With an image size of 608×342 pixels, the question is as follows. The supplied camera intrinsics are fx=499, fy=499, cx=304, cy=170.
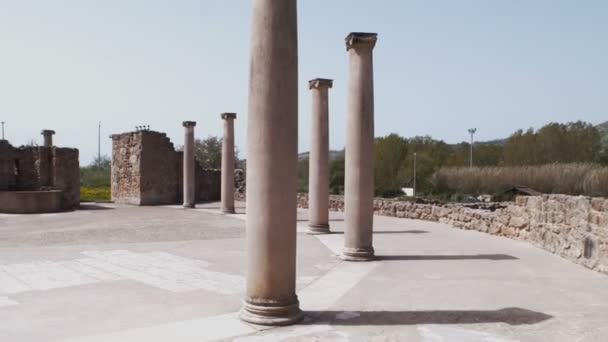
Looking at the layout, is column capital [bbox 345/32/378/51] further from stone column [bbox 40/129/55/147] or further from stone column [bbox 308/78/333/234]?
stone column [bbox 40/129/55/147]

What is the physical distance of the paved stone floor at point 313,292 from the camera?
5.48 meters

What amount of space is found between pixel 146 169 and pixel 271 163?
22.4 m

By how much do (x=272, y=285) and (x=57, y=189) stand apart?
20.9 metres

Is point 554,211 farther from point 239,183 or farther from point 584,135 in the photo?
point 584,135

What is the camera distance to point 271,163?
19.1 ft

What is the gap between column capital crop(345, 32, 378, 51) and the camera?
10.0m

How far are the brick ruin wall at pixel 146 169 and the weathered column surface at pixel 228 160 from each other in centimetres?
720

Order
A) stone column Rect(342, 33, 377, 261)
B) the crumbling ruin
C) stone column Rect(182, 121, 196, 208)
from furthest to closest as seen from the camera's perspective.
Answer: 1. stone column Rect(182, 121, 196, 208)
2. the crumbling ruin
3. stone column Rect(342, 33, 377, 261)

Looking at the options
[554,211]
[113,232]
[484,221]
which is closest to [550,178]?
[484,221]

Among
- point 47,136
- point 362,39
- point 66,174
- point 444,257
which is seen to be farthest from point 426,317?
point 47,136

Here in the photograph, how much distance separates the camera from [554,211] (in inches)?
451

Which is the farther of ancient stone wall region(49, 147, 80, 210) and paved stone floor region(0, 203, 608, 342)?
ancient stone wall region(49, 147, 80, 210)

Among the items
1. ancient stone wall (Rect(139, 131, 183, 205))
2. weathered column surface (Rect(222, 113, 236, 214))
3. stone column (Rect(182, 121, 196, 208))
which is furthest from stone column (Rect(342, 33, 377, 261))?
ancient stone wall (Rect(139, 131, 183, 205))

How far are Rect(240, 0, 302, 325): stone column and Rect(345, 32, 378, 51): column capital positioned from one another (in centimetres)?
431
